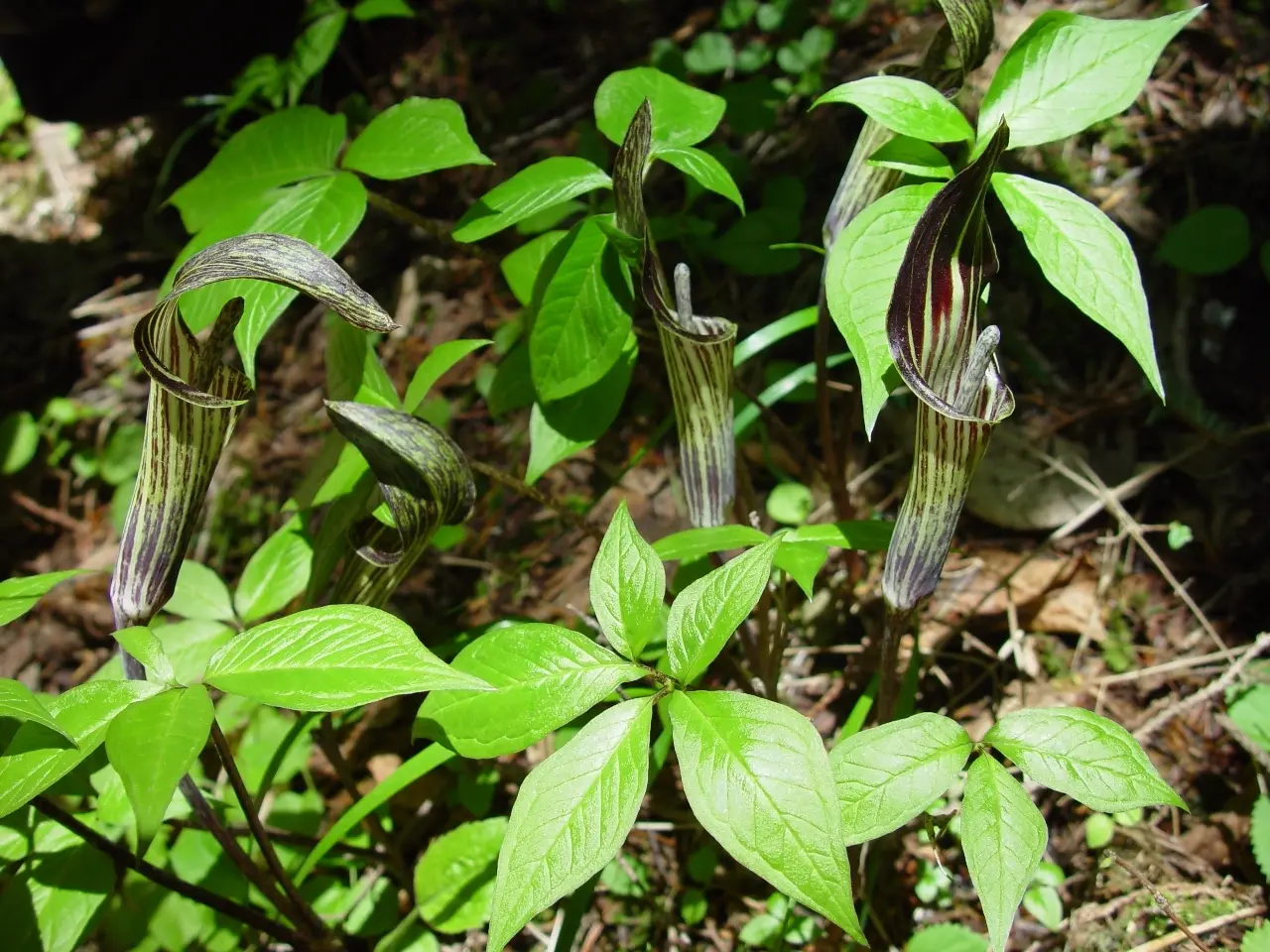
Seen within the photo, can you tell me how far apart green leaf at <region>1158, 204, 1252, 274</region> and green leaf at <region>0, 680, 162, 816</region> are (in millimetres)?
2787

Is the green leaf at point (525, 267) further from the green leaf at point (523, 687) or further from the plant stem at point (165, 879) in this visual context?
the plant stem at point (165, 879)

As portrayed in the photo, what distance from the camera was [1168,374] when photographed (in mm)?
2609

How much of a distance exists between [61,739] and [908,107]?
4.97 ft

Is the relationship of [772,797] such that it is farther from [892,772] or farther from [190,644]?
[190,644]

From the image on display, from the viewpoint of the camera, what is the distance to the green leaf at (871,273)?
1.31 metres

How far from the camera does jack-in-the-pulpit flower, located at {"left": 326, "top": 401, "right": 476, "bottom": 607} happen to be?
4.58 ft

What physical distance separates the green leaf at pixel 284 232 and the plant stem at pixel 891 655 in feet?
3.83

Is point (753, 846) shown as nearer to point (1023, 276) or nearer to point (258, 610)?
point (258, 610)

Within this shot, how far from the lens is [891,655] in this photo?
1.66 m

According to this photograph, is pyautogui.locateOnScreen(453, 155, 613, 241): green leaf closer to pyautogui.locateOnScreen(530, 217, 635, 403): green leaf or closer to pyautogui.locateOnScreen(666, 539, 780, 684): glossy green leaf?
pyautogui.locateOnScreen(530, 217, 635, 403): green leaf

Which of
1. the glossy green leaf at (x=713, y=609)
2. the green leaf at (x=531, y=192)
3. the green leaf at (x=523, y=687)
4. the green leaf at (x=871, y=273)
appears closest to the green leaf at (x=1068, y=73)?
the green leaf at (x=871, y=273)

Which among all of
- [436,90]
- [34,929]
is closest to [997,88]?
[34,929]

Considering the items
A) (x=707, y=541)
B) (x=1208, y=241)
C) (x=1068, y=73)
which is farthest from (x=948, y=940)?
(x=1208, y=241)

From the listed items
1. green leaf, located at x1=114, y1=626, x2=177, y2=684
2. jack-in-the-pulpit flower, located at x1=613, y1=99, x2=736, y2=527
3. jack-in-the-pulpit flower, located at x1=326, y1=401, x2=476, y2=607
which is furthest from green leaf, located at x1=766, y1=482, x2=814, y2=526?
green leaf, located at x1=114, y1=626, x2=177, y2=684
